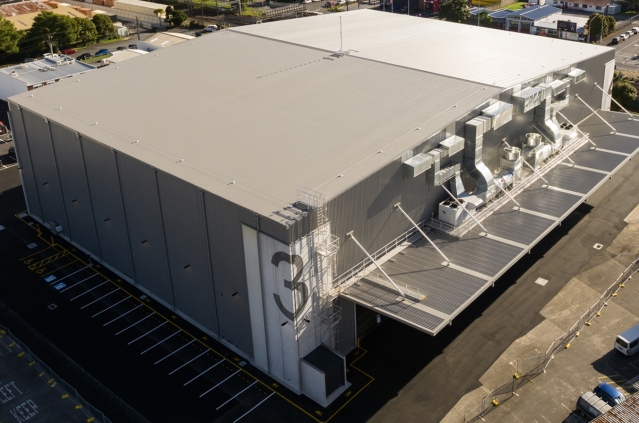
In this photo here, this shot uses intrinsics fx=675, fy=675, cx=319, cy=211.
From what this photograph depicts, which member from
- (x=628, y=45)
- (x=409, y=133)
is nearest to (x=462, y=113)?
(x=409, y=133)

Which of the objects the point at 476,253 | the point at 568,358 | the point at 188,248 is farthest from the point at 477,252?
the point at 188,248

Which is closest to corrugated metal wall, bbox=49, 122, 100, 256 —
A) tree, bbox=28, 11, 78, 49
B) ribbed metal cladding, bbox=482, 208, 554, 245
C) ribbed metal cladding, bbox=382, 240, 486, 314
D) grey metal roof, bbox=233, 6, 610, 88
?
grey metal roof, bbox=233, 6, 610, 88

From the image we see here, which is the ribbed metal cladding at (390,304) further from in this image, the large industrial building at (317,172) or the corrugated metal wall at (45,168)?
the corrugated metal wall at (45,168)

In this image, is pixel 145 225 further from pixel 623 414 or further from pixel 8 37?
pixel 8 37

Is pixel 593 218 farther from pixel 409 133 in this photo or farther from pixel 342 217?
pixel 342 217

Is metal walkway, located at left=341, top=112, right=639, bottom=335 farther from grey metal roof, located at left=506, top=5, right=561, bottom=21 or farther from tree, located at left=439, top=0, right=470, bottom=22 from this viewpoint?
tree, located at left=439, top=0, right=470, bottom=22

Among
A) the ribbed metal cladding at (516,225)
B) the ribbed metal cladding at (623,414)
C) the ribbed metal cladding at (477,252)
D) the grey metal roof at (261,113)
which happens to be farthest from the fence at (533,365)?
the grey metal roof at (261,113)
